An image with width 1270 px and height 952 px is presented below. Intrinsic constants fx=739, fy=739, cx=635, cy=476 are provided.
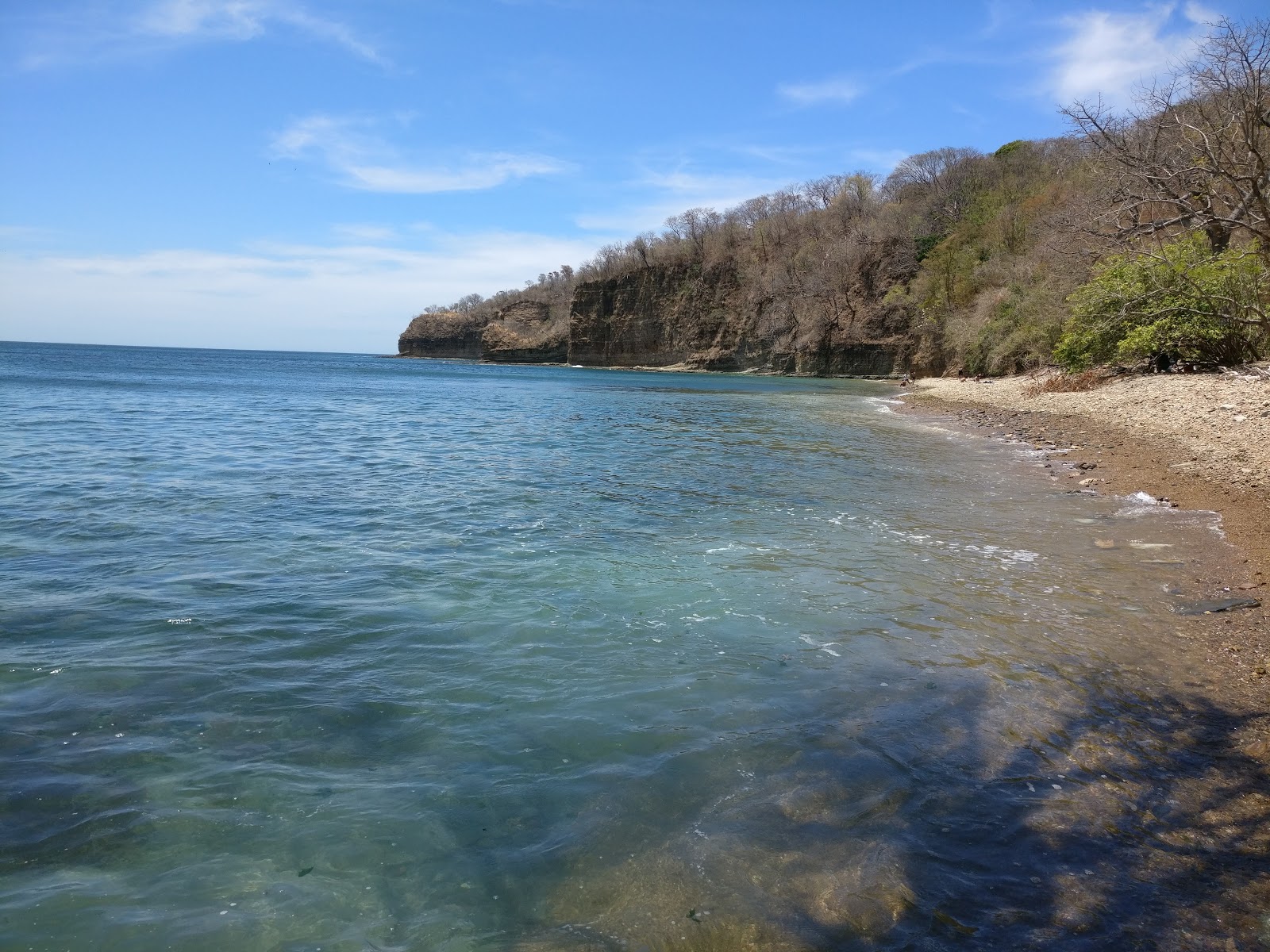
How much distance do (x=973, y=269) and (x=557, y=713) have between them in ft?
216

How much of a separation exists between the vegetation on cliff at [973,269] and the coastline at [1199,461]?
6.74 ft

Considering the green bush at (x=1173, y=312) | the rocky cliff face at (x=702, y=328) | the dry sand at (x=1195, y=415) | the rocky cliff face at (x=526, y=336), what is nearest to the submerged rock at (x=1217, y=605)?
the dry sand at (x=1195, y=415)

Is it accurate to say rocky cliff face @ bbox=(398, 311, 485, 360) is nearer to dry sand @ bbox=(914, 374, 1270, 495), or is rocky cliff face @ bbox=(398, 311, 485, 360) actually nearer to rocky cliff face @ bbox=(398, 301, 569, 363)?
rocky cliff face @ bbox=(398, 301, 569, 363)

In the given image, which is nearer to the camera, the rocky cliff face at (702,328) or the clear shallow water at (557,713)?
the clear shallow water at (557,713)

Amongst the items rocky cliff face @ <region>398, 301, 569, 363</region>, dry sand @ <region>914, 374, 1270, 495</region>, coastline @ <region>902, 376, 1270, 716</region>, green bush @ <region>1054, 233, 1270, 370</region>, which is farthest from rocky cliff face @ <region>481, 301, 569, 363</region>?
dry sand @ <region>914, 374, 1270, 495</region>

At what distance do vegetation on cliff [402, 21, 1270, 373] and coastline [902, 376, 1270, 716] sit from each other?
80.9 inches

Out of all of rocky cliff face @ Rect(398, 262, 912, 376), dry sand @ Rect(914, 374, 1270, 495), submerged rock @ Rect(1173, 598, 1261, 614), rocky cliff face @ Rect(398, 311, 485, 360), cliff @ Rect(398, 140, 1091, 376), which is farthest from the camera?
rocky cliff face @ Rect(398, 311, 485, 360)

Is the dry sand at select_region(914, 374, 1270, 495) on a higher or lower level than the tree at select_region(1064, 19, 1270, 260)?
lower

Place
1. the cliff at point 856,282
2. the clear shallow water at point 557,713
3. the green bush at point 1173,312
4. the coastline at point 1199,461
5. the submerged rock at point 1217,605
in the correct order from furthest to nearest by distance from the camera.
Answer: the cliff at point 856,282
the green bush at point 1173,312
the submerged rock at point 1217,605
the coastline at point 1199,461
the clear shallow water at point 557,713

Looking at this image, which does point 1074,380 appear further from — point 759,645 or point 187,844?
point 187,844

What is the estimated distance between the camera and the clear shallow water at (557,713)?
3.31 meters

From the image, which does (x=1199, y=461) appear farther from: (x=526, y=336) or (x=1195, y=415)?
(x=526, y=336)

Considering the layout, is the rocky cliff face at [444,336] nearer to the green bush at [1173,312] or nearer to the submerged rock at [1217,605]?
the green bush at [1173,312]

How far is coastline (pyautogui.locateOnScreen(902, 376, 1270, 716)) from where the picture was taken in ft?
18.9
